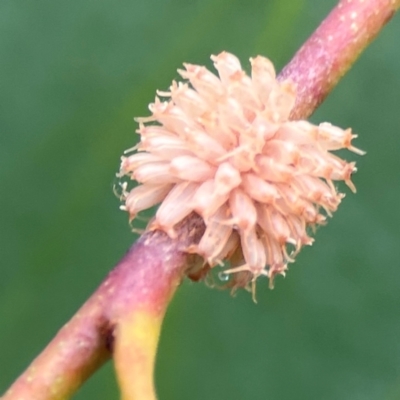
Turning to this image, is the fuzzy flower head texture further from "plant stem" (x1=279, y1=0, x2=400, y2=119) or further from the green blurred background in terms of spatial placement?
the green blurred background

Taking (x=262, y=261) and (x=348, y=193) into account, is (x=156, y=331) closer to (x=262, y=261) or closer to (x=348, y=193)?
(x=262, y=261)

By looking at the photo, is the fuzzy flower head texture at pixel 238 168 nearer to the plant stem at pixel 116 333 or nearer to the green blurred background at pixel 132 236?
the plant stem at pixel 116 333

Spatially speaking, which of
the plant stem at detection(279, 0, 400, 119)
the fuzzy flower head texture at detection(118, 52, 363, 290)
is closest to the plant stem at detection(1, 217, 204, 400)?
the fuzzy flower head texture at detection(118, 52, 363, 290)

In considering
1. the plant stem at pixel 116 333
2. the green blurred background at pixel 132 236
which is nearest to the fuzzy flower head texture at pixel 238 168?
the plant stem at pixel 116 333

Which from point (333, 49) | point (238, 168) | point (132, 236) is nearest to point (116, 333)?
point (238, 168)

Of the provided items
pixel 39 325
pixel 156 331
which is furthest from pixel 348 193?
pixel 156 331
